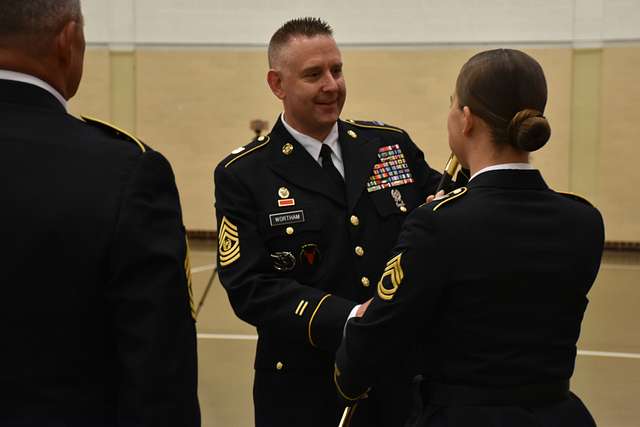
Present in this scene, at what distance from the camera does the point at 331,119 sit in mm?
3244

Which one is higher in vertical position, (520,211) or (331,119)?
(331,119)

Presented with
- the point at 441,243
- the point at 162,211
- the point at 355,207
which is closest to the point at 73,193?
the point at 162,211

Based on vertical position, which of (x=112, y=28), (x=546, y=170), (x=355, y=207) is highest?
(x=112, y=28)

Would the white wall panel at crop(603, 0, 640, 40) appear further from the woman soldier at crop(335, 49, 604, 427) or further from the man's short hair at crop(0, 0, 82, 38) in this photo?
the man's short hair at crop(0, 0, 82, 38)

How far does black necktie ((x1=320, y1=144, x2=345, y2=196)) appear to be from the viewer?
3.23 metres

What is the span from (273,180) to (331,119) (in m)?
0.32

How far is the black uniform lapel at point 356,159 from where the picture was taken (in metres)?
3.20

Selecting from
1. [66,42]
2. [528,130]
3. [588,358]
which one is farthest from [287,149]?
[588,358]

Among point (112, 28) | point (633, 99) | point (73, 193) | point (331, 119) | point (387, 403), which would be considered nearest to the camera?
point (73, 193)

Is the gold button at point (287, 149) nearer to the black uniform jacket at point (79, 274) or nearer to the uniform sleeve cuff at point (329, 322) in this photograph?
the uniform sleeve cuff at point (329, 322)

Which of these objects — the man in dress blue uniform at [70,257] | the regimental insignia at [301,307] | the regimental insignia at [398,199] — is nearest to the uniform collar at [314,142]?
the regimental insignia at [398,199]

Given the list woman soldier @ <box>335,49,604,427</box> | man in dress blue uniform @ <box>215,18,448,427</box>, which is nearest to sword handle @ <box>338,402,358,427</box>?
man in dress blue uniform @ <box>215,18,448,427</box>

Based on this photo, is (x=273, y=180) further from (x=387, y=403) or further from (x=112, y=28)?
(x=112, y=28)

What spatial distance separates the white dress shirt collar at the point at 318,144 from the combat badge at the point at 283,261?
0.41 meters
